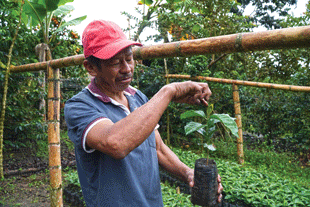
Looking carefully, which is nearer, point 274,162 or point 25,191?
point 25,191

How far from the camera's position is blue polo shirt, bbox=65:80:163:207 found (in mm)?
1086

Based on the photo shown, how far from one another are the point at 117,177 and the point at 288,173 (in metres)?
4.62

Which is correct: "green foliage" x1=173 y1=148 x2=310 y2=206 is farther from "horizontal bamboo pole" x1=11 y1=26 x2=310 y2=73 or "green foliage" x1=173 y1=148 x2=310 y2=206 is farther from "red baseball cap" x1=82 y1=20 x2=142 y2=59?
"red baseball cap" x1=82 y1=20 x2=142 y2=59

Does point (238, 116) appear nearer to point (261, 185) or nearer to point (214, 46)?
point (261, 185)

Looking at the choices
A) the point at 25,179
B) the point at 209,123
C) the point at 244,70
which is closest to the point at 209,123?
the point at 209,123

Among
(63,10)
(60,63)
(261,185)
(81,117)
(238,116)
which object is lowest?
(261,185)

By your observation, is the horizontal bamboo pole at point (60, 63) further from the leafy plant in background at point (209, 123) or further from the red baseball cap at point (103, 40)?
the leafy plant in background at point (209, 123)

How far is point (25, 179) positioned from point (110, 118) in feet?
14.0

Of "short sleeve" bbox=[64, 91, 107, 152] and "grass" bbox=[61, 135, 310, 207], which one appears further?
"grass" bbox=[61, 135, 310, 207]

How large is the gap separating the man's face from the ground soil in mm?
3216

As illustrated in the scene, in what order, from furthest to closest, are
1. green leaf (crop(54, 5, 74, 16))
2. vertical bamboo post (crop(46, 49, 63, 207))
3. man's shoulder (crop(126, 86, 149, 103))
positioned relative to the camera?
green leaf (crop(54, 5, 74, 16)) < vertical bamboo post (crop(46, 49, 63, 207)) < man's shoulder (crop(126, 86, 149, 103))

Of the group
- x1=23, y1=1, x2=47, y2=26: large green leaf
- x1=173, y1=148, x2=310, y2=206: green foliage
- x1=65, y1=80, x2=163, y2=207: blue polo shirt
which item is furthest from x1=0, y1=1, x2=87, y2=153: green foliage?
x1=173, y1=148, x2=310, y2=206: green foliage

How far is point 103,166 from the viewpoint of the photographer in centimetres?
114

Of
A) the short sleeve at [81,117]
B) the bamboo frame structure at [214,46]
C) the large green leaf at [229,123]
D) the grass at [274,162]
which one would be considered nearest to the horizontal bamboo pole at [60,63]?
the bamboo frame structure at [214,46]
